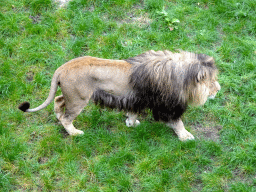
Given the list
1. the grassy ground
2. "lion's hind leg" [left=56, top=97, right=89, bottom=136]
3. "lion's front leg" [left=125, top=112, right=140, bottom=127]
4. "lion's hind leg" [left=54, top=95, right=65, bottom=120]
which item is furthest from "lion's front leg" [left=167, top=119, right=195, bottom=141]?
"lion's hind leg" [left=54, top=95, right=65, bottom=120]

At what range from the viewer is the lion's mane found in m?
4.09

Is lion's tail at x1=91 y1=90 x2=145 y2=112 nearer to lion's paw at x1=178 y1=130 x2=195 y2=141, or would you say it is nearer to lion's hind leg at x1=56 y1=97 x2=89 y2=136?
lion's hind leg at x1=56 y1=97 x2=89 y2=136

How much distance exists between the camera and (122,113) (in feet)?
17.3

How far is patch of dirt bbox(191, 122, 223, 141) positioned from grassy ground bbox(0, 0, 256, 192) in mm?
21

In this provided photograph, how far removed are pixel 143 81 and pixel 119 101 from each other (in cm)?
48

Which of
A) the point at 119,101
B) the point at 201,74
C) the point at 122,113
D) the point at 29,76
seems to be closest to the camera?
the point at 201,74

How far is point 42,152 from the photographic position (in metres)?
4.67

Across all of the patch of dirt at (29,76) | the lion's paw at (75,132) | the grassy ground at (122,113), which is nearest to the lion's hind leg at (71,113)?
the lion's paw at (75,132)

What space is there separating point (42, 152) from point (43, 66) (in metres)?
1.76

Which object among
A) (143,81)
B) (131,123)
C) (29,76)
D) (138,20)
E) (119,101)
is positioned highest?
(143,81)

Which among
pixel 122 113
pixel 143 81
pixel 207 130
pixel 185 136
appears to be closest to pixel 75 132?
pixel 122 113

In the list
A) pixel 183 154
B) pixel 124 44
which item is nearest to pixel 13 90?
pixel 124 44

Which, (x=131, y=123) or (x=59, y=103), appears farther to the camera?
(x=131, y=123)

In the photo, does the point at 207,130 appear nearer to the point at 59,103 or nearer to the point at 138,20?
the point at 59,103
